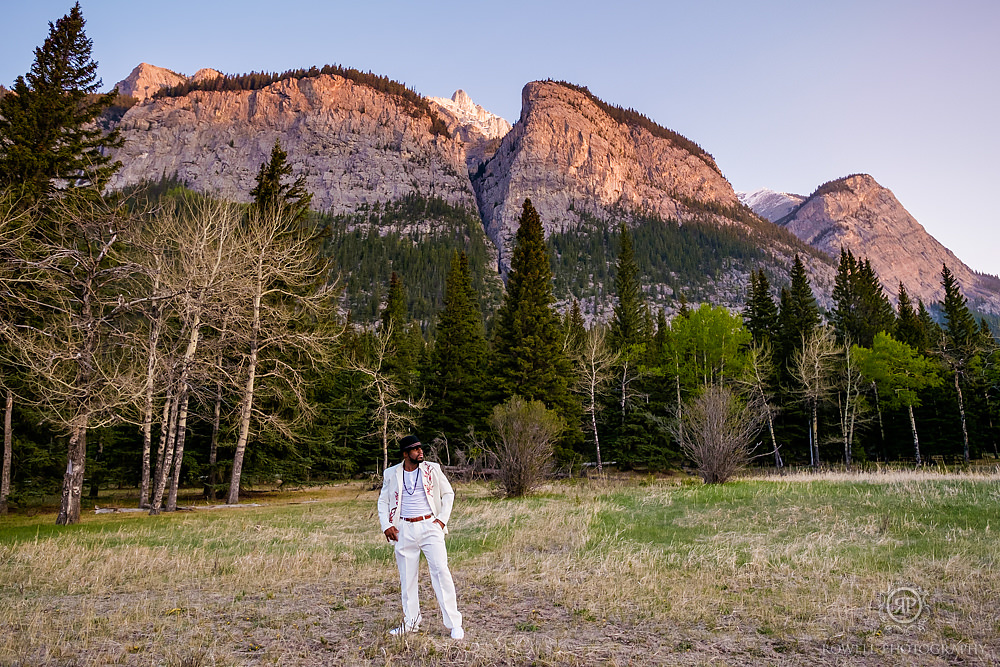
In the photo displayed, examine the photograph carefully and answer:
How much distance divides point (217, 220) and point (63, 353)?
851 cm

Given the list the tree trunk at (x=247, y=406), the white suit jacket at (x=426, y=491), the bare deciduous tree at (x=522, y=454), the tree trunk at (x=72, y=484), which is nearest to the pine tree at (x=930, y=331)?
the bare deciduous tree at (x=522, y=454)

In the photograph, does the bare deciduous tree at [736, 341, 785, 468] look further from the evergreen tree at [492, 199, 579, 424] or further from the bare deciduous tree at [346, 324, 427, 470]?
the bare deciduous tree at [346, 324, 427, 470]

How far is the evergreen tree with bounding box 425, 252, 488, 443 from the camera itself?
118 feet

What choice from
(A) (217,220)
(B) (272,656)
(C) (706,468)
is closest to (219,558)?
(B) (272,656)

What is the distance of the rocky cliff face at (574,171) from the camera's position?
524ft

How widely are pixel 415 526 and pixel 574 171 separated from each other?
17096cm

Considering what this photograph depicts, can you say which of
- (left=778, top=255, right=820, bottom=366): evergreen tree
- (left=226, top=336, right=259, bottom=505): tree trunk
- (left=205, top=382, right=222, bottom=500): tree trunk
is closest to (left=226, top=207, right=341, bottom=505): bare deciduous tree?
(left=226, top=336, right=259, bottom=505): tree trunk

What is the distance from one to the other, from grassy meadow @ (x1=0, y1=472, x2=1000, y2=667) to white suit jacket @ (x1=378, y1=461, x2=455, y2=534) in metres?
1.11

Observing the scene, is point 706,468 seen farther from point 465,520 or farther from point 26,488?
point 26,488

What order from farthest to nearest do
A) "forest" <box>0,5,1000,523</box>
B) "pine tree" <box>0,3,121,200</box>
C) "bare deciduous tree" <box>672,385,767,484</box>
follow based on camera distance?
"bare deciduous tree" <box>672,385,767,484</box> < "pine tree" <box>0,3,121,200</box> < "forest" <box>0,5,1000,523</box>

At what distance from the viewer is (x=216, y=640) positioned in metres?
5.07

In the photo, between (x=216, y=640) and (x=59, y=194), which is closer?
(x=216, y=640)

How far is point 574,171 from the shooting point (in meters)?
166

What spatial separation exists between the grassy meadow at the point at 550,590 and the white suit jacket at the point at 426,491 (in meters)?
1.11
